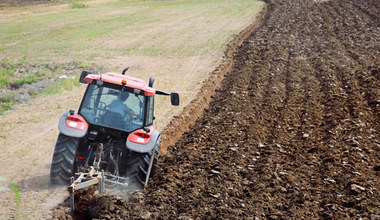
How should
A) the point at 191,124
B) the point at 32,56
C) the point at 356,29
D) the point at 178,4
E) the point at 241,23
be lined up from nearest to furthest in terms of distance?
the point at 191,124, the point at 32,56, the point at 356,29, the point at 241,23, the point at 178,4

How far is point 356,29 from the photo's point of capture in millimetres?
25469

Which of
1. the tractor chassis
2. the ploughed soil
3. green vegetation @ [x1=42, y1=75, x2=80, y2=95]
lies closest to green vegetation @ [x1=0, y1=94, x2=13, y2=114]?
green vegetation @ [x1=42, y1=75, x2=80, y2=95]

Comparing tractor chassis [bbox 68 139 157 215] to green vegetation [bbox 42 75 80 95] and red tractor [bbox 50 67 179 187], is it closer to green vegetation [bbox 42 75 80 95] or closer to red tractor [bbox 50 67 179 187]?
red tractor [bbox 50 67 179 187]

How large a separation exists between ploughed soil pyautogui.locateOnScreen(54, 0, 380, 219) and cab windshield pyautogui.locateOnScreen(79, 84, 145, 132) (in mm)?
1105

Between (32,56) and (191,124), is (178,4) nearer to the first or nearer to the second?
(32,56)

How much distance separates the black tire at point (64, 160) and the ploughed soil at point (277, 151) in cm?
48

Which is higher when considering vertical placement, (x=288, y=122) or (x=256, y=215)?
(x=256, y=215)

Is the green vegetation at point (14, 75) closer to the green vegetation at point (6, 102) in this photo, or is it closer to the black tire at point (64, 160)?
the green vegetation at point (6, 102)

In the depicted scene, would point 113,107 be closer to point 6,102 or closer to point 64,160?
point 64,160

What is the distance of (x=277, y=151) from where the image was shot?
954 centimetres

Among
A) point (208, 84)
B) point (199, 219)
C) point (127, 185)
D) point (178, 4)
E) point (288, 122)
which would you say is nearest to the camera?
point (199, 219)

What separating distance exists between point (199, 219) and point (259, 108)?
6.68 meters

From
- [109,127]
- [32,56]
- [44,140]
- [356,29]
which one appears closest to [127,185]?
[109,127]

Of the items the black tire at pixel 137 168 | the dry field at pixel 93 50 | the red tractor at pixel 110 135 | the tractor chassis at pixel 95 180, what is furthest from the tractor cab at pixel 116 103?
the dry field at pixel 93 50
